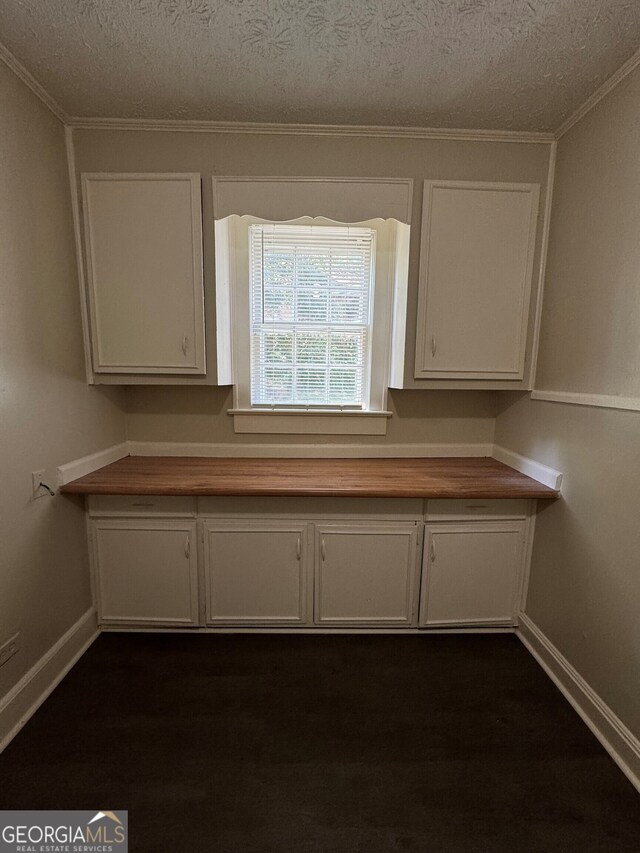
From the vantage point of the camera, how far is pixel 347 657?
6.03ft

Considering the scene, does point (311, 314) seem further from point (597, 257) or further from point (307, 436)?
point (597, 257)

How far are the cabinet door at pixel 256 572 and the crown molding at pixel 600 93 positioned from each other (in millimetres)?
2339

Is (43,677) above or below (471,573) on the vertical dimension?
below

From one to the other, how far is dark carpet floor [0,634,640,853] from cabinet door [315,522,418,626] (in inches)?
6.9

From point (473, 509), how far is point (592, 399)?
0.75 m

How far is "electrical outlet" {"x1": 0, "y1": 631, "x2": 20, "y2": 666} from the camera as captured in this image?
4.68 feet

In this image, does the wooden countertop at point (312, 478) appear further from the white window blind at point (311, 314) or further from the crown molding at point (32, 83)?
the crown molding at point (32, 83)

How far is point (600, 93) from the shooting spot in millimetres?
1544

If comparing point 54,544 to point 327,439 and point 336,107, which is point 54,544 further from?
point 336,107

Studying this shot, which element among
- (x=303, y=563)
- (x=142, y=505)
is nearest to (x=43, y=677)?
(x=142, y=505)

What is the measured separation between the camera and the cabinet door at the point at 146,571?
1894 mm

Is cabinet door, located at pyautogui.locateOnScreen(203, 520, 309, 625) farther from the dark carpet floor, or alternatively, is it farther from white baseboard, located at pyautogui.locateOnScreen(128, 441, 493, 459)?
white baseboard, located at pyautogui.locateOnScreen(128, 441, 493, 459)

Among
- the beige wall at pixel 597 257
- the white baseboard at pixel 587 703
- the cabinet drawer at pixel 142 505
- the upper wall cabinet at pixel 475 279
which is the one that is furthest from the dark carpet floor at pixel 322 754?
the upper wall cabinet at pixel 475 279

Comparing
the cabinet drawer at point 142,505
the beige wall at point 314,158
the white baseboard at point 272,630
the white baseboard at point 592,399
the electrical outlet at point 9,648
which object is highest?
the beige wall at point 314,158
